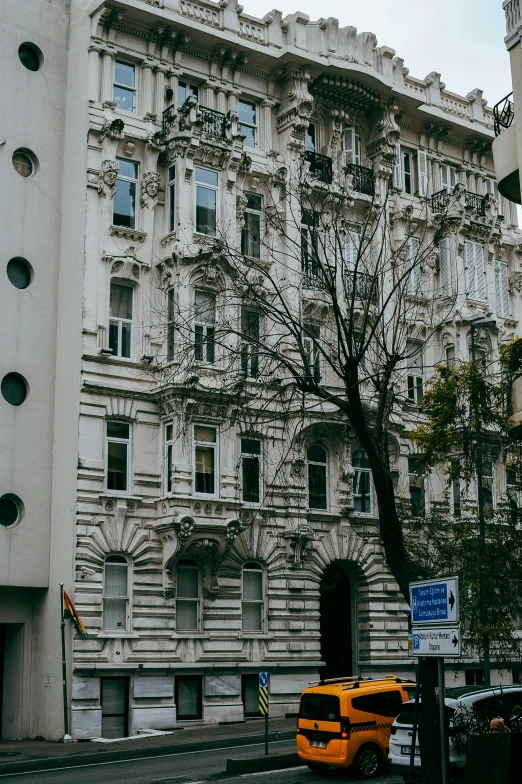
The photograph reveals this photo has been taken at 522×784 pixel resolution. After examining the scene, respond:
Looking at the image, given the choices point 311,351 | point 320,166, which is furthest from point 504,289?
point 311,351

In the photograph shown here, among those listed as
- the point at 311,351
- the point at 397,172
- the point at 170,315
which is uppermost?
the point at 397,172

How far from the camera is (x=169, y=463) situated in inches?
1330

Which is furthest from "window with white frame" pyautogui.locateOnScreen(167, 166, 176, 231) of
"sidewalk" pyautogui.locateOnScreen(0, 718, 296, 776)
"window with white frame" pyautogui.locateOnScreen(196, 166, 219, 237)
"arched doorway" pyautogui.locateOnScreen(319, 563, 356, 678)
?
"sidewalk" pyautogui.locateOnScreen(0, 718, 296, 776)

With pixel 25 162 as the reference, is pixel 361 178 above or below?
above

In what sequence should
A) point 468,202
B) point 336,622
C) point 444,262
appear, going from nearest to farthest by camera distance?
point 336,622 < point 444,262 < point 468,202

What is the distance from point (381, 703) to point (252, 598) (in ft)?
43.4

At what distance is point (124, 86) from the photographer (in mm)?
36250

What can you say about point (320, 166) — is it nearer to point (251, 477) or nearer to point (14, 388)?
point (251, 477)

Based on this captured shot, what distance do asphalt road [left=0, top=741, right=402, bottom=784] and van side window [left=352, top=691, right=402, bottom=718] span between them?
4.30 feet

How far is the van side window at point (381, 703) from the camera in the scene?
22.3m

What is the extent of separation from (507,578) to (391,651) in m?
10.3

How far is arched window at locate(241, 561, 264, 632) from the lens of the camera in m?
35.3

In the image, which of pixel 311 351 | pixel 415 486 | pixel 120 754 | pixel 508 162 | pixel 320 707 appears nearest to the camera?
pixel 508 162

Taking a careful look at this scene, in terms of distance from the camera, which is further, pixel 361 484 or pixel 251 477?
pixel 361 484
